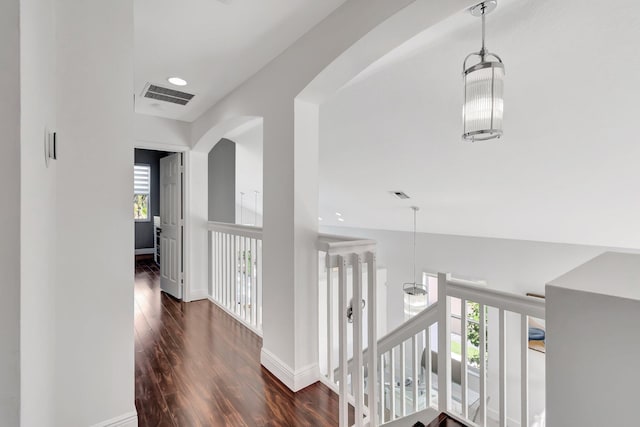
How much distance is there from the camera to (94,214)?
1.52 m

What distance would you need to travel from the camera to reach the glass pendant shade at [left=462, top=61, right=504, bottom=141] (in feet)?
5.65

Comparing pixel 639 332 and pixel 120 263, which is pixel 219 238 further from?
pixel 639 332

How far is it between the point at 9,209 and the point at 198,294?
358 centimetres

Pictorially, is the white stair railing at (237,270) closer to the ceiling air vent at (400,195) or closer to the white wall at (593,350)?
the ceiling air vent at (400,195)

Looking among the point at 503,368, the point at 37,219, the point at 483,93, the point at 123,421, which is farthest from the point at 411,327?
the point at 37,219

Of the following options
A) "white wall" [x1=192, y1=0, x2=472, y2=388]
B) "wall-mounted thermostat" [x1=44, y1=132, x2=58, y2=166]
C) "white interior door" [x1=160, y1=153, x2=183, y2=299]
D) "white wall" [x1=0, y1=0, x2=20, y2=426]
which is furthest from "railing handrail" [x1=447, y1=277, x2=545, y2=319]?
"white interior door" [x1=160, y1=153, x2=183, y2=299]

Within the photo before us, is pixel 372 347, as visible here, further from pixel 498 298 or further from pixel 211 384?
pixel 211 384

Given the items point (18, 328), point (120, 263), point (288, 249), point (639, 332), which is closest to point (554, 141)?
point (288, 249)

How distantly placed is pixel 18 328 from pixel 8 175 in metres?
0.36

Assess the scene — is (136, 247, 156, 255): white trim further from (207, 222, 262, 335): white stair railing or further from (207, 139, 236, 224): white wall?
(207, 222, 262, 335): white stair railing

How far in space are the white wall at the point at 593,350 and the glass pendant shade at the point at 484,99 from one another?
134 cm

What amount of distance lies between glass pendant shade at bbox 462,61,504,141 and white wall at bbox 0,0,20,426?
1.88 meters

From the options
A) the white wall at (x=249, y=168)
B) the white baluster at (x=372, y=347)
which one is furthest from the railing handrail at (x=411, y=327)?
the white wall at (x=249, y=168)

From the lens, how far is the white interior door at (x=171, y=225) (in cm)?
403
